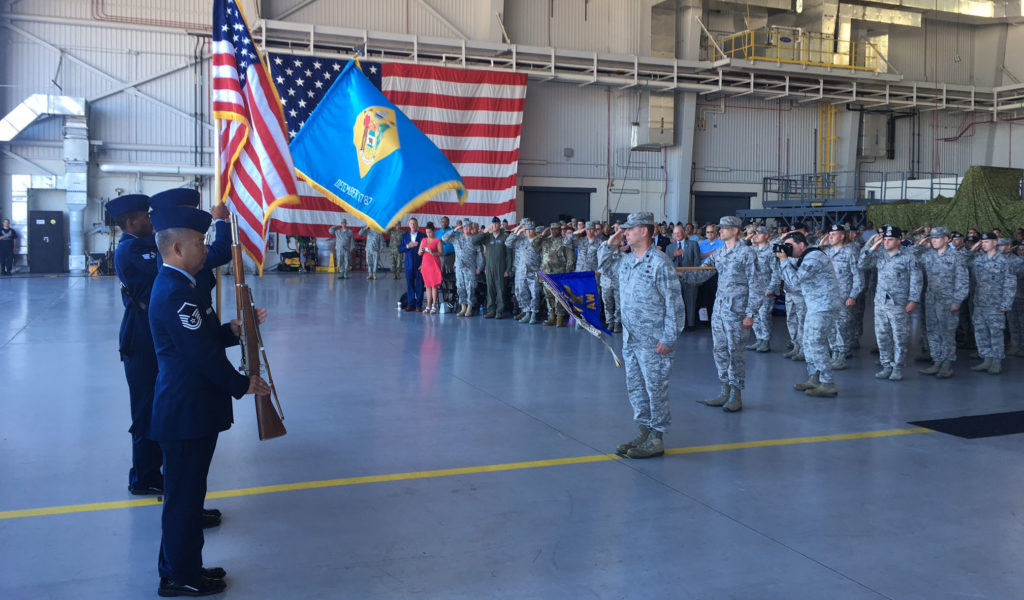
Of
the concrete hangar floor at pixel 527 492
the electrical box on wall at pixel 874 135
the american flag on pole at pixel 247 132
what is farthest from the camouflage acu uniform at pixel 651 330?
the electrical box on wall at pixel 874 135

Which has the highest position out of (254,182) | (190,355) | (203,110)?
(203,110)

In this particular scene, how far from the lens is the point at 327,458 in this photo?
5.79 metres

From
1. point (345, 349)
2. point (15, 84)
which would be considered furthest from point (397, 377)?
point (15, 84)

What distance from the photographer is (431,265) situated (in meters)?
14.7

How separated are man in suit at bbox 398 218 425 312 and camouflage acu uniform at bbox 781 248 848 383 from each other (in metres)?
8.05

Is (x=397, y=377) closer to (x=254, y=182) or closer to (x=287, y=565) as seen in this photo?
(x=254, y=182)

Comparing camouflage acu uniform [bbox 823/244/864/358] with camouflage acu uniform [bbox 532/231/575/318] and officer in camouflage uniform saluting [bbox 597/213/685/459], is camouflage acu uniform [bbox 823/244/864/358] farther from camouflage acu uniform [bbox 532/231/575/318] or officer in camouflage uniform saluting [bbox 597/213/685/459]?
officer in camouflage uniform saluting [bbox 597/213/685/459]

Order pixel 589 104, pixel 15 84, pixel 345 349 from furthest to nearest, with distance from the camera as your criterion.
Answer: pixel 589 104 → pixel 15 84 → pixel 345 349

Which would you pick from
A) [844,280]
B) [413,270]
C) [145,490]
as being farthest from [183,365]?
[413,270]

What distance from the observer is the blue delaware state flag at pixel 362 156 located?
28.3 ft

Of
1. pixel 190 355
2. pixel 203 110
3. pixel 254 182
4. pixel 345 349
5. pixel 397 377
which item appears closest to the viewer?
pixel 190 355

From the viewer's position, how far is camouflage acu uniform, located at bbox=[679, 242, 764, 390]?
762cm

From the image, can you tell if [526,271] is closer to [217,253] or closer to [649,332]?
[649,332]

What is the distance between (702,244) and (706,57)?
50.2ft
